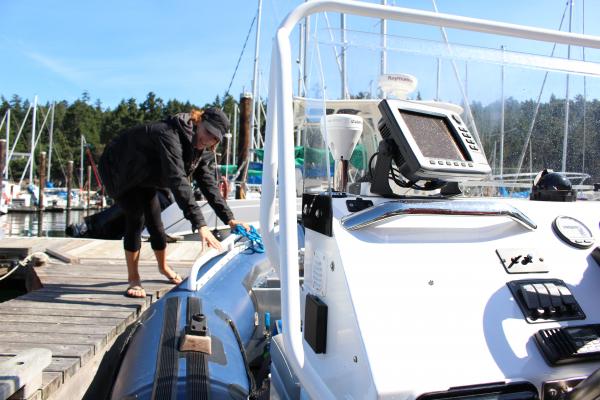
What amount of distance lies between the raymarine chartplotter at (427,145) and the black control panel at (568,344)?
1.65 feet

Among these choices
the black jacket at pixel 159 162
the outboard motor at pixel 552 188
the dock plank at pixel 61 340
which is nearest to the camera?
the outboard motor at pixel 552 188

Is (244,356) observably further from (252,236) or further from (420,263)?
(252,236)

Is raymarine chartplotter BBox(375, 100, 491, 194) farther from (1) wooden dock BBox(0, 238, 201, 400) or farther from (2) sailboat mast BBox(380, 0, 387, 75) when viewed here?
(1) wooden dock BBox(0, 238, 201, 400)

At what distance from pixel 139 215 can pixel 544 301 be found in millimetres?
3140

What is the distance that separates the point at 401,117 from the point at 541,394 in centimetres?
84

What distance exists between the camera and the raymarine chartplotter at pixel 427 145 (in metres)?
1.38

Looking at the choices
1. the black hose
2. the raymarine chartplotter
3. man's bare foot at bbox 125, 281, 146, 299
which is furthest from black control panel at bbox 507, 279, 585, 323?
man's bare foot at bbox 125, 281, 146, 299

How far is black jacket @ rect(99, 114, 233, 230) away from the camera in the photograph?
10.6ft

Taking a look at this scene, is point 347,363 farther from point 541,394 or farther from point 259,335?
point 259,335

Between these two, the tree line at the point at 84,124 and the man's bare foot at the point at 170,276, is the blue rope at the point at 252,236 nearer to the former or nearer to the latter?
the man's bare foot at the point at 170,276

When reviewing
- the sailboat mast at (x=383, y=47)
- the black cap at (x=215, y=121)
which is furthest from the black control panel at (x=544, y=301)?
the black cap at (x=215, y=121)

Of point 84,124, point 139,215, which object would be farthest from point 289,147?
point 84,124

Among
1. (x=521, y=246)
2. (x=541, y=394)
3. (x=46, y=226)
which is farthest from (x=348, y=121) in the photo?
(x=46, y=226)

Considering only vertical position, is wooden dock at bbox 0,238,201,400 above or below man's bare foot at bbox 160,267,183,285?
below
